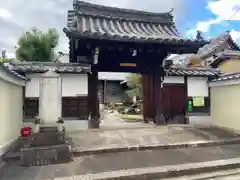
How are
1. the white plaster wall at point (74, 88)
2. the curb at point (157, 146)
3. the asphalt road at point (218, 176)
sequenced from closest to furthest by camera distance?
the asphalt road at point (218, 176) → the curb at point (157, 146) → the white plaster wall at point (74, 88)

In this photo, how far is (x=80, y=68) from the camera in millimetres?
7512

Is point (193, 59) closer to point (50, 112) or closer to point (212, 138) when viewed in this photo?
point (212, 138)

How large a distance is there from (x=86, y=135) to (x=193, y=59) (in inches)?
542

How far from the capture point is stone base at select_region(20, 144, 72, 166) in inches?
172

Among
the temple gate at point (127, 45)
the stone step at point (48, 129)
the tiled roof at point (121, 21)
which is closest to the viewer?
the stone step at point (48, 129)

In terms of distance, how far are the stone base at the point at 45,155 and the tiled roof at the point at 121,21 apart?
500cm

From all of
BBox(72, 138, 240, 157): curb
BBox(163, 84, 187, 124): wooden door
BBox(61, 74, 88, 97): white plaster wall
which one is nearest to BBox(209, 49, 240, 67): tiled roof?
BBox(163, 84, 187, 124): wooden door

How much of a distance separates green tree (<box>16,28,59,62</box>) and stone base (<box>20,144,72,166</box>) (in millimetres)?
13463

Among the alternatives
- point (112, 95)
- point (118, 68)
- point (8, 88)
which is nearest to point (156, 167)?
point (8, 88)

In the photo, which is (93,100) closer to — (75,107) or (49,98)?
(75,107)

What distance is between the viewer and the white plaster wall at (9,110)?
482 cm

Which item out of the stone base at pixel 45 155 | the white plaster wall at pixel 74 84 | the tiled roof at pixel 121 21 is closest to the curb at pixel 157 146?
the stone base at pixel 45 155

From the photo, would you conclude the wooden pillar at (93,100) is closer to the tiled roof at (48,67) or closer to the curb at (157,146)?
the tiled roof at (48,67)

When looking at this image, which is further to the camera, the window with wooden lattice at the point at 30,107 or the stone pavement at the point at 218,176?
the window with wooden lattice at the point at 30,107
